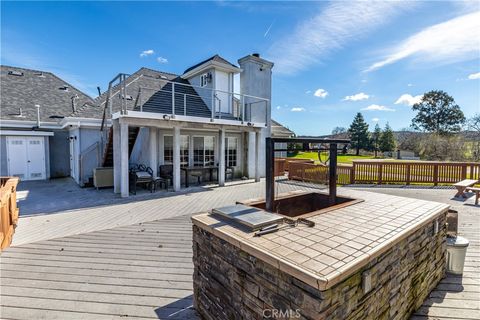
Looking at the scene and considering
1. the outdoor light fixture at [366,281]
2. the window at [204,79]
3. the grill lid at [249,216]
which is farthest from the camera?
the window at [204,79]

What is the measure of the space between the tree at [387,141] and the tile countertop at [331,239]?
43.4 meters

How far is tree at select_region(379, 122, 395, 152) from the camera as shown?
40.0 meters

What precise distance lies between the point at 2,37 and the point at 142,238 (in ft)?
36.1

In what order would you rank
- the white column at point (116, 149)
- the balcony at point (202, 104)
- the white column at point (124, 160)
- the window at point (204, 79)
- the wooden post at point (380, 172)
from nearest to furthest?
the white column at point (124, 160)
the white column at point (116, 149)
the balcony at point (202, 104)
the wooden post at point (380, 172)
the window at point (204, 79)

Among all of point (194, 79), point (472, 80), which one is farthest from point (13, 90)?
point (472, 80)

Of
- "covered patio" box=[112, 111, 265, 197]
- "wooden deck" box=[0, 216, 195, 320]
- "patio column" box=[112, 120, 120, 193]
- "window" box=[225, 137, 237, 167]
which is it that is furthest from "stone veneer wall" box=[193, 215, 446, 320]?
"window" box=[225, 137, 237, 167]

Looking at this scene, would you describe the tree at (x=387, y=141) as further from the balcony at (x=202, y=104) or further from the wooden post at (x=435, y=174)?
the balcony at (x=202, y=104)

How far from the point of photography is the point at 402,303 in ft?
8.23

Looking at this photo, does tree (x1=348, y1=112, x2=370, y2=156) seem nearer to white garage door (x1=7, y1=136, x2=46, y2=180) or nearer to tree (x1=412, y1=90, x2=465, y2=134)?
tree (x1=412, y1=90, x2=465, y2=134)

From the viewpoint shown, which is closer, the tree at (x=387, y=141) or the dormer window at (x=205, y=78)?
the dormer window at (x=205, y=78)

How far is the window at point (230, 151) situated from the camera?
12641 millimetres

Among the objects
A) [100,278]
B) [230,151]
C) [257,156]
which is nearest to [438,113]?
[257,156]

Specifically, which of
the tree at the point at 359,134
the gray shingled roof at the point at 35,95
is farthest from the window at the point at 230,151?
the tree at the point at 359,134

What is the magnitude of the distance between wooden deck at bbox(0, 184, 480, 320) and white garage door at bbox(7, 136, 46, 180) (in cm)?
1058
